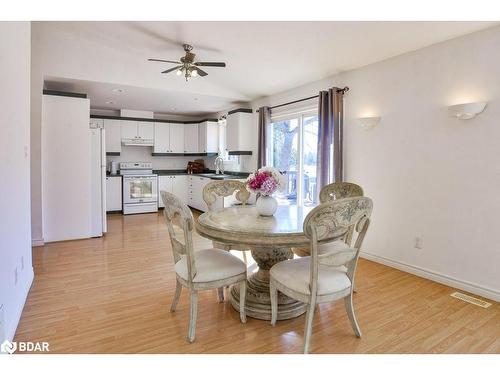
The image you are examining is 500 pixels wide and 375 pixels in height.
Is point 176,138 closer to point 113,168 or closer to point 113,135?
point 113,135

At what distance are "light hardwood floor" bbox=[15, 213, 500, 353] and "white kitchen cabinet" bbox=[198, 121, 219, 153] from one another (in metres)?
4.39

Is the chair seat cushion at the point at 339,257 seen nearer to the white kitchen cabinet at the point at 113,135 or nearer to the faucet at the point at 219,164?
the faucet at the point at 219,164

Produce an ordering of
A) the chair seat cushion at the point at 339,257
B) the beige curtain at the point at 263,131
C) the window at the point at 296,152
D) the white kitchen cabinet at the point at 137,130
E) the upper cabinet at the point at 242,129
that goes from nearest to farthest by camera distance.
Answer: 1. the chair seat cushion at the point at 339,257
2. the window at the point at 296,152
3. the beige curtain at the point at 263,131
4. the upper cabinet at the point at 242,129
5. the white kitchen cabinet at the point at 137,130

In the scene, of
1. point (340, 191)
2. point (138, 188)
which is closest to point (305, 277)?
point (340, 191)

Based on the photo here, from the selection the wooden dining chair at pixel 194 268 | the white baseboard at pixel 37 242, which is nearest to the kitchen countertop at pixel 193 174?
the white baseboard at pixel 37 242

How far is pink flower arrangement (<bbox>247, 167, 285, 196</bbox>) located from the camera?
99.2 inches

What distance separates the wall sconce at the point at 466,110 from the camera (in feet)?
9.10

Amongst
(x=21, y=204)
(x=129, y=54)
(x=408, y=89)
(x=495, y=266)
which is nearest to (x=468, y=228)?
(x=495, y=266)

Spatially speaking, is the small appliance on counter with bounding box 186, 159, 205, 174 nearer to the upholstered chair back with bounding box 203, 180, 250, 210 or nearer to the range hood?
the range hood

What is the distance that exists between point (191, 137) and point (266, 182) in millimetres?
5719

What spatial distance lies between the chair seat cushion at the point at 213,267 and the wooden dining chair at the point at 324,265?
0.29 metres

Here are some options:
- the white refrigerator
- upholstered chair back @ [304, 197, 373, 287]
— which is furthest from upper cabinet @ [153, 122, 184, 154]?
upholstered chair back @ [304, 197, 373, 287]

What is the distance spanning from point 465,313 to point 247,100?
16.2 feet
